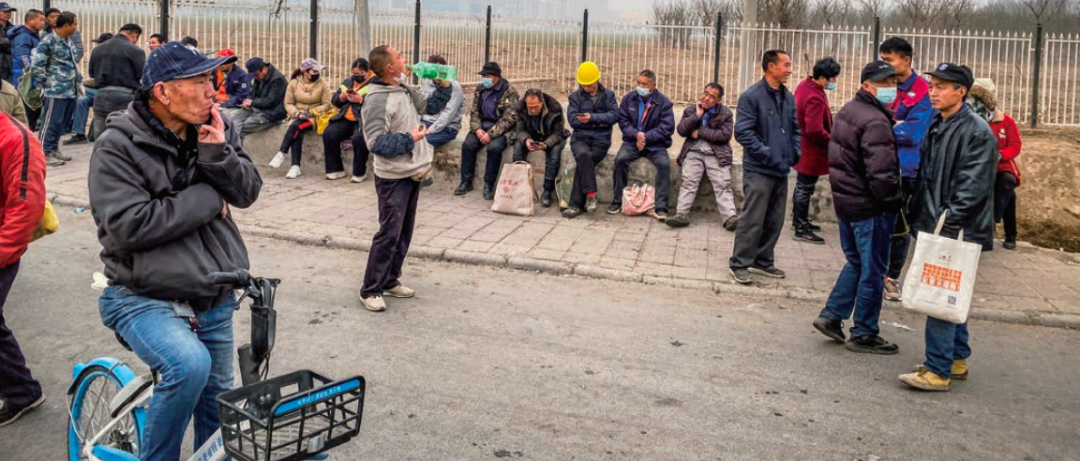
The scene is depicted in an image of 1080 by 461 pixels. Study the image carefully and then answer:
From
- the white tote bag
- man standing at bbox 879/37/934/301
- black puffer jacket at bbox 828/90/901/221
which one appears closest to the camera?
the white tote bag

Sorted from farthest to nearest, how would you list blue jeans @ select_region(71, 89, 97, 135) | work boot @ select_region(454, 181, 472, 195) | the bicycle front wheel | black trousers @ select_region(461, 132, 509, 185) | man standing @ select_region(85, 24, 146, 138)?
blue jeans @ select_region(71, 89, 97, 135), man standing @ select_region(85, 24, 146, 138), work boot @ select_region(454, 181, 472, 195), black trousers @ select_region(461, 132, 509, 185), the bicycle front wheel

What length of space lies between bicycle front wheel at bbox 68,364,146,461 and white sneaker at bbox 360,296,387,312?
3.00 metres

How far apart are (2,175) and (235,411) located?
2231 millimetres

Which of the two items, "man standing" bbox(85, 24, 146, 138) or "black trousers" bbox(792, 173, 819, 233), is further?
"man standing" bbox(85, 24, 146, 138)

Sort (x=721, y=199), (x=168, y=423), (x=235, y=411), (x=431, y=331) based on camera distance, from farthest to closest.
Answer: (x=721, y=199), (x=431, y=331), (x=168, y=423), (x=235, y=411)

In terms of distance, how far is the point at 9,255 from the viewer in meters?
4.61

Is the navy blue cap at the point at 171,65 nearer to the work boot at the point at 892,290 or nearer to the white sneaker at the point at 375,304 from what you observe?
the white sneaker at the point at 375,304

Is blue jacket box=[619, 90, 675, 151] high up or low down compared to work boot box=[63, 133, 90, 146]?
up

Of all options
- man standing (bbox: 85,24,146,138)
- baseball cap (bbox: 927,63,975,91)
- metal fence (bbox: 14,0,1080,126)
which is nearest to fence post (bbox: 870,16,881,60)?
metal fence (bbox: 14,0,1080,126)

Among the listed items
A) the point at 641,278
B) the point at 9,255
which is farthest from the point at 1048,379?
the point at 9,255

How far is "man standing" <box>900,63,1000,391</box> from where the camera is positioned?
5.68 meters

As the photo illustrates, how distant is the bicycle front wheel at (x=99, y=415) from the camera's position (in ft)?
13.1

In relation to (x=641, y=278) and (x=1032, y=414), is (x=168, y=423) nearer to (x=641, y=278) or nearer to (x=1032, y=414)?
(x=1032, y=414)

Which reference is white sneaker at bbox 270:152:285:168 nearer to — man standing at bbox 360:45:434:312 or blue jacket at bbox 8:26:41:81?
blue jacket at bbox 8:26:41:81
